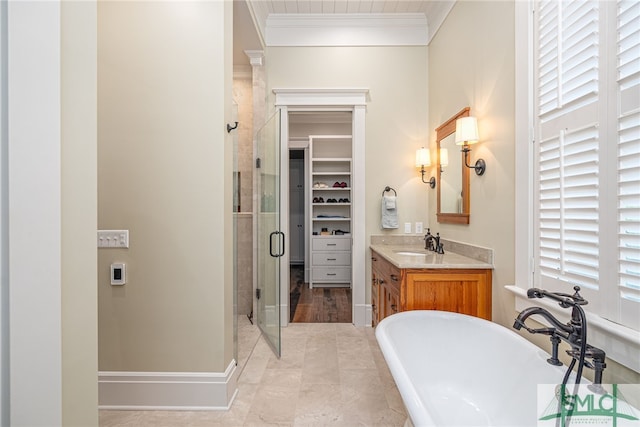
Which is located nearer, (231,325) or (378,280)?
(231,325)

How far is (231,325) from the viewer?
225 centimetres

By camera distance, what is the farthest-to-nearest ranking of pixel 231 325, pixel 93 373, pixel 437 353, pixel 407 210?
pixel 407 210 → pixel 231 325 → pixel 437 353 → pixel 93 373

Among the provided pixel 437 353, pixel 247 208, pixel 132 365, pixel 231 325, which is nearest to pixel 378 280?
pixel 437 353

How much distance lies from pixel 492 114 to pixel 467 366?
1612mm

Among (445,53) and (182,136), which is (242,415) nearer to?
(182,136)

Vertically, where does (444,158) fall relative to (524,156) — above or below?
above

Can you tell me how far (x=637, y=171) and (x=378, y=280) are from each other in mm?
2173

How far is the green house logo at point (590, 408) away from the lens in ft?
3.59

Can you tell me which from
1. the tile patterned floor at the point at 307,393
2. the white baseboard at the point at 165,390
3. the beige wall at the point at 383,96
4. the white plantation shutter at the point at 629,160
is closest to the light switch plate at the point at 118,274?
the white baseboard at the point at 165,390

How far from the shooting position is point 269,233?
123 inches

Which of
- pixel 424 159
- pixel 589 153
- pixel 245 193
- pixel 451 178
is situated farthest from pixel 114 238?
pixel 424 159

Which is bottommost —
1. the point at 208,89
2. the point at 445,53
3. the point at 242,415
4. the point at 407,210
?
the point at 242,415

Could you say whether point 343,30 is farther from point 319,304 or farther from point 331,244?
point 319,304

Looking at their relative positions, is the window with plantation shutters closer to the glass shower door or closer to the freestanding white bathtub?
the freestanding white bathtub
